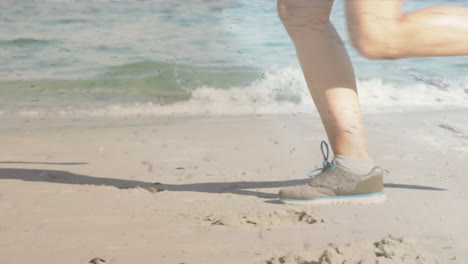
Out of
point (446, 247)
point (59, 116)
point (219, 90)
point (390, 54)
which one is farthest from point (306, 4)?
point (219, 90)

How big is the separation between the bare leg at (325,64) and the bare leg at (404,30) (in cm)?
38

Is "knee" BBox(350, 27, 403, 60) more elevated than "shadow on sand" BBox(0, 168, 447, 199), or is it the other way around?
"knee" BBox(350, 27, 403, 60)

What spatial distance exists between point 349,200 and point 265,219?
35cm

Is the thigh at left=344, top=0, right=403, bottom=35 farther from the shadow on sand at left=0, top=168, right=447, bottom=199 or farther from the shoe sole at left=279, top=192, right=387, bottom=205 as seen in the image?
the shadow on sand at left=0, top=168, right=447, bottom=199

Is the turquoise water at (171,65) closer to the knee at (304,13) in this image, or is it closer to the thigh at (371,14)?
the knee at (304,13)

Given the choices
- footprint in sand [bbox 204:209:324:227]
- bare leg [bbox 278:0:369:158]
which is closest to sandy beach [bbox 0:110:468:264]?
footprint in sand [bbox 204:209:324:227]

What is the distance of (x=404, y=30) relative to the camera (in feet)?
6.37

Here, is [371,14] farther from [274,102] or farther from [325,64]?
[274,102]

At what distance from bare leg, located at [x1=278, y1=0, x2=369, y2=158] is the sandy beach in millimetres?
A: 310

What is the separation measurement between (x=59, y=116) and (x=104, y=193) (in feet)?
→ 7.07

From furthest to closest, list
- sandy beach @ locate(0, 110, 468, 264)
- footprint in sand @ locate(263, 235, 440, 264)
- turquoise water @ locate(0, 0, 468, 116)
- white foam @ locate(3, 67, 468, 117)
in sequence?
1. turquoise water @ locate(0, 0, 468, 116)
2. white foam @ locate(3, 67, 468, 117)
3. sandy beach @ locate(0, 110, 468, 264)
4. footprint in sand @ locate(263, 235, 440, 264)

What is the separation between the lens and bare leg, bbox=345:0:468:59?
1.91 metres

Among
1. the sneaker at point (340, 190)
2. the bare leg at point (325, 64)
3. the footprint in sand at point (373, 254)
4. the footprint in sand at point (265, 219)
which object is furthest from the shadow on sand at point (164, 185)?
the footprint in sand at point (373, 254)

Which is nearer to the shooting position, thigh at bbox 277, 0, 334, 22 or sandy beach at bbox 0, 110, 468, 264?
sandy beach at bbox 0, 110, 468, 264
